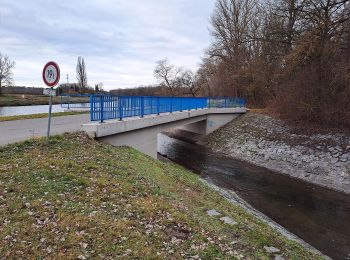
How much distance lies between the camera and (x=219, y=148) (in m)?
27.0

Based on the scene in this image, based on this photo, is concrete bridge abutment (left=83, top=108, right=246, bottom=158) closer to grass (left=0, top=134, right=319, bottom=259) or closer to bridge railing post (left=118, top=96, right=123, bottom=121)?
bridge railing post (left=118, top=96, right=123, bottom=121)

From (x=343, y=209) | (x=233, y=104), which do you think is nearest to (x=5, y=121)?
(x=343, y=209)

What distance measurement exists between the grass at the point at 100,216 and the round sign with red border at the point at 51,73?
2.11m

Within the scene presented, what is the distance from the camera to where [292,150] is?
2020cm

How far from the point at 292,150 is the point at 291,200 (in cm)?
730

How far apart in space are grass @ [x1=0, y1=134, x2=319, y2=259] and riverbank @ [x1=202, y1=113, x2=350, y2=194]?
31.7ft

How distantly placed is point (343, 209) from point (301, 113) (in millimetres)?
11203

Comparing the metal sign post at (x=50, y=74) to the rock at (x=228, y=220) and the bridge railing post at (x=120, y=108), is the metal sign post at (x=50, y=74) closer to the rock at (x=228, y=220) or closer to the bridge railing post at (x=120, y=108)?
the bridge railing post at (x=120, y=108)

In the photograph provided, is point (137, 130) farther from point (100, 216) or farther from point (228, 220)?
point (100, 216)

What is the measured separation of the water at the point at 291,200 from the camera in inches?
391

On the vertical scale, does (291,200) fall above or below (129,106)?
below

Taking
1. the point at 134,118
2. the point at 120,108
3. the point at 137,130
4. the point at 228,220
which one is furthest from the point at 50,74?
the point at 228,220

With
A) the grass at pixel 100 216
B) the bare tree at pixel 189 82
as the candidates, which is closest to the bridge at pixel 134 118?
the grass at pixel 100 216

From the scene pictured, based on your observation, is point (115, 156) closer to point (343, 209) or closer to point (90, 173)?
point (90, 173)
